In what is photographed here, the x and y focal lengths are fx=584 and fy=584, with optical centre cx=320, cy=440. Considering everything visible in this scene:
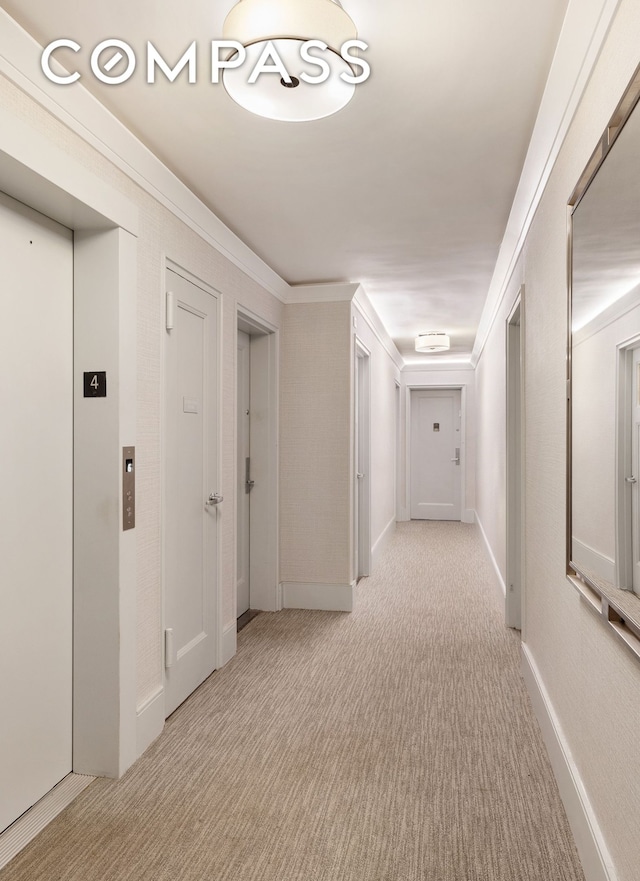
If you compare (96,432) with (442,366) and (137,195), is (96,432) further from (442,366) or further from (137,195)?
(442,366)

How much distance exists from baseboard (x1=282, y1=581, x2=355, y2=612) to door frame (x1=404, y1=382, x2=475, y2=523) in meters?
4.87

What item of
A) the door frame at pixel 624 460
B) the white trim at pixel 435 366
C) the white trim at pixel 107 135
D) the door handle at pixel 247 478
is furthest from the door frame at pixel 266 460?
the white trim at pixel 435 366

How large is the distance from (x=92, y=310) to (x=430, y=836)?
2.13m

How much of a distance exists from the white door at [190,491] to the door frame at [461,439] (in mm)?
6152

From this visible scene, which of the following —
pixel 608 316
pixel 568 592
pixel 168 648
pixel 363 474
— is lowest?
pixel 168 648

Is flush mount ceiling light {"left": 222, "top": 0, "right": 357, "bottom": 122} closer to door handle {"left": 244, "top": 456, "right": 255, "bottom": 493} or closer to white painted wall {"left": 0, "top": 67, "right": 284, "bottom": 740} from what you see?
white painted wall {"left": 0, "top": 67, "right": 284, "bottom": 740}

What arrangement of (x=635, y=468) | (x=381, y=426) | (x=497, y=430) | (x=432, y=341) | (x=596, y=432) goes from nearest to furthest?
(x=635, y=468)
(x=596, y=432)
(x=497, y=430)
(x=432, y=341)
(x=381, y=426)

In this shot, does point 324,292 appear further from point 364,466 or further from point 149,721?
point 149,721

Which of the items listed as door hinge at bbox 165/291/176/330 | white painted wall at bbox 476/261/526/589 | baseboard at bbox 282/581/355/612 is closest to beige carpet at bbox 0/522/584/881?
baseboard at bbox 282/581/355/612

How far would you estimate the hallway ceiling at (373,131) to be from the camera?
163 centimetres

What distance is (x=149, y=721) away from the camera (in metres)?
2.39

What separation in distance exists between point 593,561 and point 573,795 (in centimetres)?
81

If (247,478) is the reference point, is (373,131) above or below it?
above

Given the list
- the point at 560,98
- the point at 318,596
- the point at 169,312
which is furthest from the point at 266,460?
the point at 560,98
